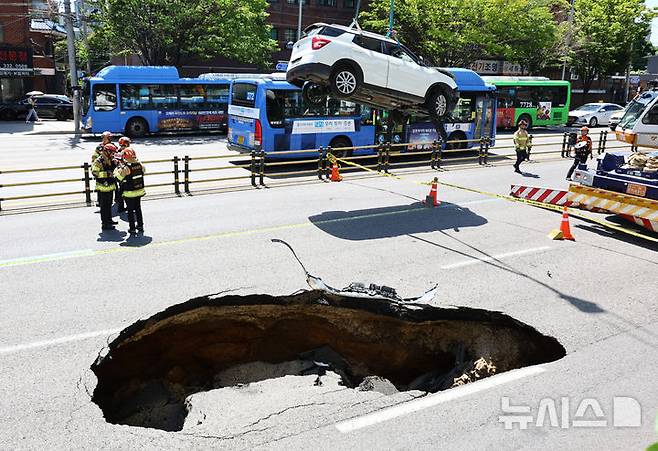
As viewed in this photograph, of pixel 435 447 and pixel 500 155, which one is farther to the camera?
pixel 500 155

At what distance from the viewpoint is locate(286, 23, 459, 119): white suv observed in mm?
12750

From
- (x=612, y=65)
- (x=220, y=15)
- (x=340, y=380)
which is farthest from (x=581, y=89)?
(x=340, y=380)

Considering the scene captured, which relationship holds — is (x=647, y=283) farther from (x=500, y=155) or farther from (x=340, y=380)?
(x=500, y=155)

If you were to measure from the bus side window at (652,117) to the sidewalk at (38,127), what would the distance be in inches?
1055

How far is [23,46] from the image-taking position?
42.2 metres

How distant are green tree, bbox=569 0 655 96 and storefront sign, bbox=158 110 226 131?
27850 mm

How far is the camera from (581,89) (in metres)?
55.0

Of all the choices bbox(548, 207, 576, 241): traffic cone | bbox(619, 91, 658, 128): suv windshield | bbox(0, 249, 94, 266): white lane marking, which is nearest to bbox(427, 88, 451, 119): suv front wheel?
bbox(548, 207, 576, 241): traffic cone

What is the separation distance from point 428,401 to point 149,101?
24.7 meters

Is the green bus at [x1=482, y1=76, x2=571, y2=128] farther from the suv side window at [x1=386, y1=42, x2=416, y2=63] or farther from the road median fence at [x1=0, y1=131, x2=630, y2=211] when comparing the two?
the suv side window at [x1=386, y1=42, x2=416, y2=63]

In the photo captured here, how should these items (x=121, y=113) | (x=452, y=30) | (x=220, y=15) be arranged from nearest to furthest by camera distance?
(x=121, y=113)
(x=220, y=15)
(x=452, y=30)

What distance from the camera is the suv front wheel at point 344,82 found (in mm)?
12875

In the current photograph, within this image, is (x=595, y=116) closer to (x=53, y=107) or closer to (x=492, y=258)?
(x=492, y=258)

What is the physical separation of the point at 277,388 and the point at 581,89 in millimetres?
56023
